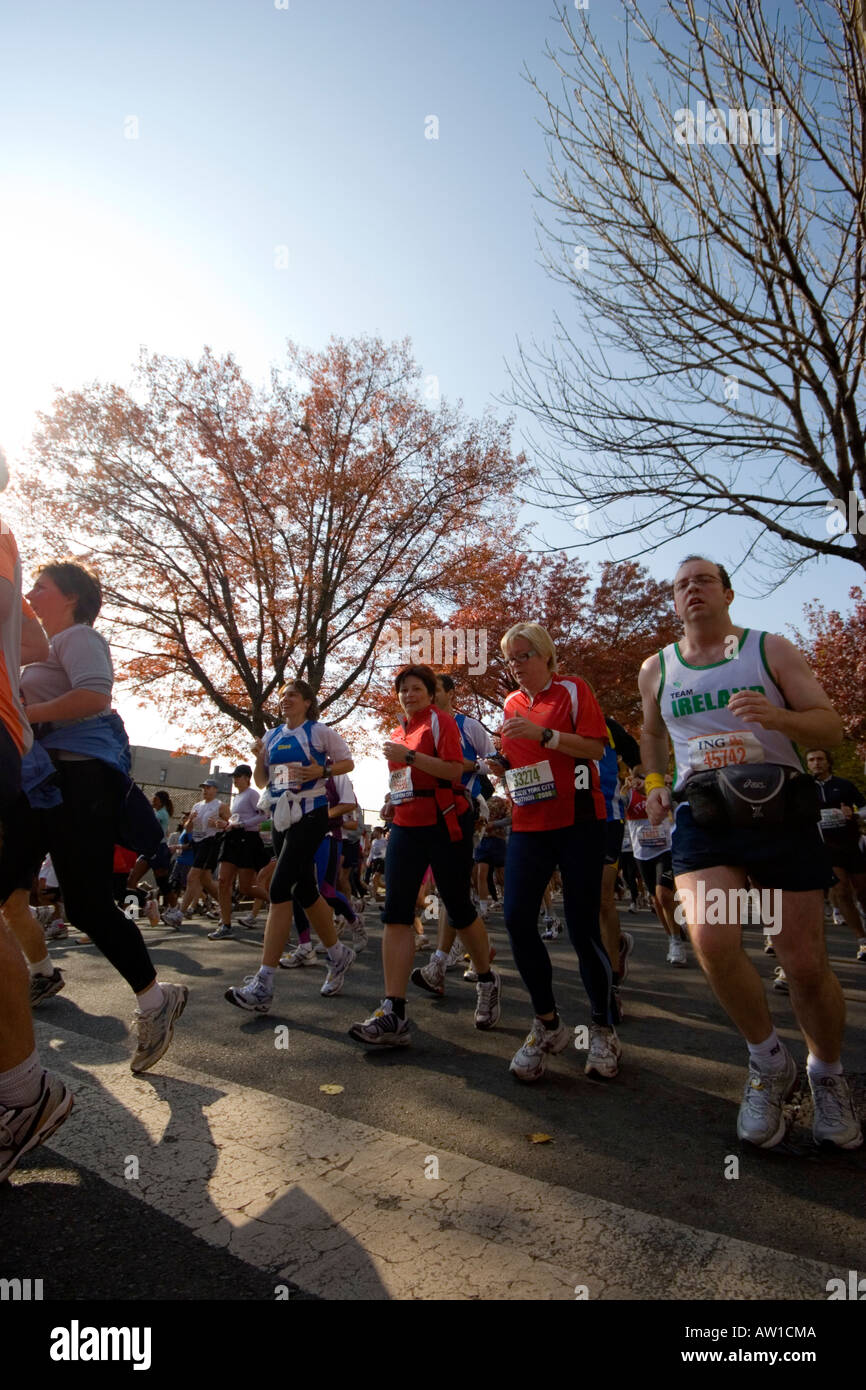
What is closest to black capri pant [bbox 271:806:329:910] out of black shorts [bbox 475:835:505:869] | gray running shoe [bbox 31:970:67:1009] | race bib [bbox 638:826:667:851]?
gray running shoe [bbox 31:970:67:1009]

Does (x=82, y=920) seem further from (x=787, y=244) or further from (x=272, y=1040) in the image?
(x=787, y=244)

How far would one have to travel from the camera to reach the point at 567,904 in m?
3.85

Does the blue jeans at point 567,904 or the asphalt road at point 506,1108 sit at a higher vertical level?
the blue jeans at point 567,904

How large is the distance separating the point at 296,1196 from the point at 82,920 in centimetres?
148

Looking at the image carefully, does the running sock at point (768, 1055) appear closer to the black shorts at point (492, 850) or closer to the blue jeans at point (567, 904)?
the blue jeans at point (567, 904)

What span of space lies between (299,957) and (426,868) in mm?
3126

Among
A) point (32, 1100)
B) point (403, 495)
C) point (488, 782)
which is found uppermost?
point (403, 495)

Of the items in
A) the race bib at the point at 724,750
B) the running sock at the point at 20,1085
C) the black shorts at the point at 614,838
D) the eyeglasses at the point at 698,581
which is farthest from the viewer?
the black shorts at the point at 614,838

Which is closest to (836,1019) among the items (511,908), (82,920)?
(511,908)

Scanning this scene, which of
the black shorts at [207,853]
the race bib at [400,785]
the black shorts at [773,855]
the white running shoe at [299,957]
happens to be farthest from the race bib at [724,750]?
the black shorts at [207,853]

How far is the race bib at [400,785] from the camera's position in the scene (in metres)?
4.63

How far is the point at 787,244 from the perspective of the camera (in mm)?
6648

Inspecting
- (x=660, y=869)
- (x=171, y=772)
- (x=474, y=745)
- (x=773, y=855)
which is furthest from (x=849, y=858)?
(x=171, y=772)

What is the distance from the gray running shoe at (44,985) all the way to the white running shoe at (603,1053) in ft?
9.41
